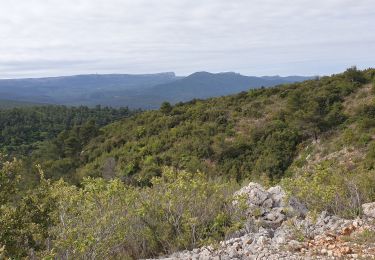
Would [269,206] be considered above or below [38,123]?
above

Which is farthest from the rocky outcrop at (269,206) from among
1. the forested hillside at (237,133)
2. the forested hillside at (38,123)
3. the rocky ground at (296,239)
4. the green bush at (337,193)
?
the forested hillside at (38,123)

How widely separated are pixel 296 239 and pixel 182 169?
70.4 ft

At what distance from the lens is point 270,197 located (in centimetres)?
929

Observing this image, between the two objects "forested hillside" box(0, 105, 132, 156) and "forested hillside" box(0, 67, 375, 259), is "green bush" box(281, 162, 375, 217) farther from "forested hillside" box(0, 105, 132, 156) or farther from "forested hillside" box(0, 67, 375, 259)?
"forested hillside" box(0, 105, 132, 156)

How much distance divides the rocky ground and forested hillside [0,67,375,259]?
340mm

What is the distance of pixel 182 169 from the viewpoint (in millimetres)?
28156

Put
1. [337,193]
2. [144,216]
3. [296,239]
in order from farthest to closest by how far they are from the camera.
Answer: [337,193]
[144,216]
[296,239]

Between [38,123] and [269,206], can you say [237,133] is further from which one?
[38,123]

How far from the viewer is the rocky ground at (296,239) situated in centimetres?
614

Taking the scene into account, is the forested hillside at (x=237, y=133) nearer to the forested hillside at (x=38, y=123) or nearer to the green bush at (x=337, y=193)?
the green bush at (x=337, y=193)

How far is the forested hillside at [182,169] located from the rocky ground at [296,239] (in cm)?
34

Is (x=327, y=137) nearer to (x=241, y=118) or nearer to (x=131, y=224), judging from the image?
(x=241, y=118)

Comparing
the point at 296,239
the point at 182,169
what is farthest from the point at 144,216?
the point at 182,169

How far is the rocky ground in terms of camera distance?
20.1ft
